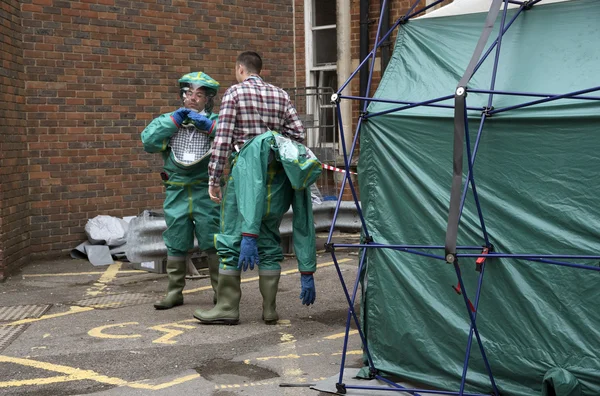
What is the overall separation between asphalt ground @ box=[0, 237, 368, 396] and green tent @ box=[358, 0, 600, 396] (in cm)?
80

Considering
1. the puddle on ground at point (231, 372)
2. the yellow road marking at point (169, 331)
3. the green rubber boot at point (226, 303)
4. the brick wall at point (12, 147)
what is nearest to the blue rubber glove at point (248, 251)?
the green rubber boot at point (226, 303)

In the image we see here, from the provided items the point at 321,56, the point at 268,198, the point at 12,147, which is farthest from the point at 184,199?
the point at 321,56

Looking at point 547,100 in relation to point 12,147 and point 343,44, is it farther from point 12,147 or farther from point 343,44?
point 343,44

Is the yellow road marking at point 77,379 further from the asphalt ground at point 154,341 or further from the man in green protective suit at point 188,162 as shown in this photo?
the man in green protective suit at point 188,162

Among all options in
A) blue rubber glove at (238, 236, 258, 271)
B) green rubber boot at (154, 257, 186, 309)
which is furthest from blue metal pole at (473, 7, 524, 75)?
green rubber boot at (154, 257, 186, 309)

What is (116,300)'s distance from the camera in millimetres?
7961

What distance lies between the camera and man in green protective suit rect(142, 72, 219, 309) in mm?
7156

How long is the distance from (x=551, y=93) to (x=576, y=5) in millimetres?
634

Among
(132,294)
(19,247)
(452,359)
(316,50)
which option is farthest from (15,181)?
(452,359)

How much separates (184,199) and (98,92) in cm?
375

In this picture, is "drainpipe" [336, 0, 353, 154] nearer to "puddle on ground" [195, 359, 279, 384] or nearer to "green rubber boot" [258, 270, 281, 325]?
"green rubber boot" [258, 270, 281, 325]

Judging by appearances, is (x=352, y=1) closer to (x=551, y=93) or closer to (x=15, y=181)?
(x=15, y=181)

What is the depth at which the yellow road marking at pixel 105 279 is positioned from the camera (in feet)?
27.6

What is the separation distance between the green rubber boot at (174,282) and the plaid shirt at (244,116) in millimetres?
1064
